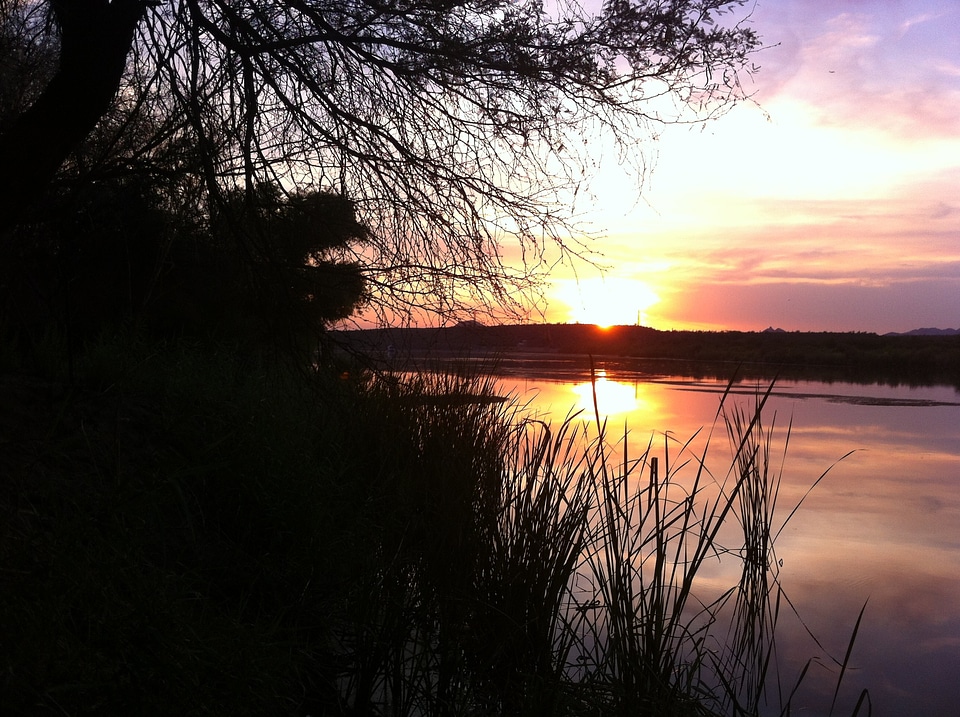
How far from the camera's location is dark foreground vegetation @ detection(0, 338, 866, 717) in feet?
6.31

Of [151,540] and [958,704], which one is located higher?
[151,540]

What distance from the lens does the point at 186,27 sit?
3383mm

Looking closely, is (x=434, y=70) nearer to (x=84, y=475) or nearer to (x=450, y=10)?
(x=450, y=10)

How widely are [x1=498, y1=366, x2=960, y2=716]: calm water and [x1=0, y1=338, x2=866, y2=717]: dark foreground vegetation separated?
1.38ft

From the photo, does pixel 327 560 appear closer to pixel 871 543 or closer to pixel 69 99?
pixel 69 99

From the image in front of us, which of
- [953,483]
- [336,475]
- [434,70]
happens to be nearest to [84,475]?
[336,475]

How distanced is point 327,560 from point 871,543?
4.41 metres

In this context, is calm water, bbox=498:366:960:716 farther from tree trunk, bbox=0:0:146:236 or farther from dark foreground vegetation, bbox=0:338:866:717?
tree trunk, bbox=0:0:146:236

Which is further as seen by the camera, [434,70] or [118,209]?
[118,209]

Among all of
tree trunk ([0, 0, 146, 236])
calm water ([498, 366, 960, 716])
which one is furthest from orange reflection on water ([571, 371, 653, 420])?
tree trunk ([0, 0, 146, 236])

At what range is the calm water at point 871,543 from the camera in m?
Result: 3.83

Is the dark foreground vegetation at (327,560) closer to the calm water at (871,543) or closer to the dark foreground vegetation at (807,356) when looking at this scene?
the calm water at (871,543)

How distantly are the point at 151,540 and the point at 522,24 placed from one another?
108 inches

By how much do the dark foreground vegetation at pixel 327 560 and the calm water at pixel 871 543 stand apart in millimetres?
420
